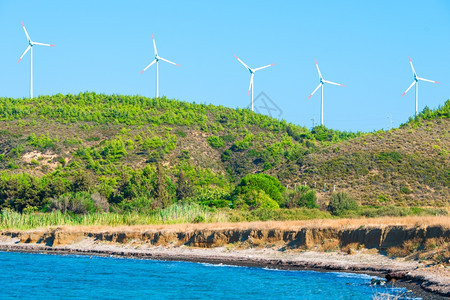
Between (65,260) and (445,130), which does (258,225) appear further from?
(445,130)

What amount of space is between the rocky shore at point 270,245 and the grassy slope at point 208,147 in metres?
29.6

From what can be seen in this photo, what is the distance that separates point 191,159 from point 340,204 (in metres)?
46.8

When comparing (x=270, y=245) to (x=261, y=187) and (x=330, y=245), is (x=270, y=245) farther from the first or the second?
(x=261, y=187)

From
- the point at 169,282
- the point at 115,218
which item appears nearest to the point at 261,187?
the point at 115,218

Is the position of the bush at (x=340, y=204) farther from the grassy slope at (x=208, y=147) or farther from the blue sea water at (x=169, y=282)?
the blue sea water at (x=169, y=282)

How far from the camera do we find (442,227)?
29.5 m

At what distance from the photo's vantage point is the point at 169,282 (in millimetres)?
29688

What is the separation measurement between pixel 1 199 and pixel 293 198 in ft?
102

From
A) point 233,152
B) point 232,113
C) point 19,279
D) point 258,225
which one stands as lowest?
point 19,279

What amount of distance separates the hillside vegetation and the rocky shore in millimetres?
7986

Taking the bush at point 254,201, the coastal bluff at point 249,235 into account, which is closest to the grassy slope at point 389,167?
the bush at point 254,201

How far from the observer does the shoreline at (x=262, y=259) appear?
24.9 metres

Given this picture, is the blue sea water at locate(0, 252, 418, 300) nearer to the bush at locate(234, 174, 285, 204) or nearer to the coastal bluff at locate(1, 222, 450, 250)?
the coastal bluff at locate(1, 222, 450, 250)

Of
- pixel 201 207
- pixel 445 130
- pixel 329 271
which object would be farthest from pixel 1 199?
pixel 445 130
